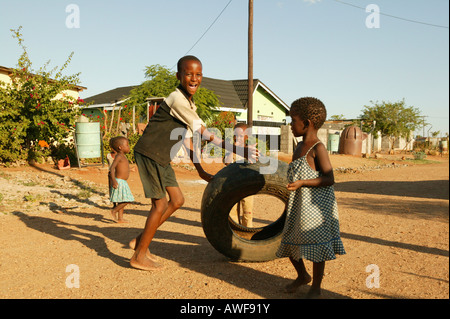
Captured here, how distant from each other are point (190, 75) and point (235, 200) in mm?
1341

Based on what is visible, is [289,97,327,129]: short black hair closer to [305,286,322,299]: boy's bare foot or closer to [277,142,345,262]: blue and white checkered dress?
[277,142,345,262]: blue and white checkered dress

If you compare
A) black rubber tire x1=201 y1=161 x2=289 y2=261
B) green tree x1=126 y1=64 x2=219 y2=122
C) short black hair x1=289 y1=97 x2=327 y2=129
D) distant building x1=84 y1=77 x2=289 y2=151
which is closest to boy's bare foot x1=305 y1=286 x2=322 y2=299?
black rubber tire x1=201 y1=161 x2=289 y2=261

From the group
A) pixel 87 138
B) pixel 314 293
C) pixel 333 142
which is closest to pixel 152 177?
pixel 314 293

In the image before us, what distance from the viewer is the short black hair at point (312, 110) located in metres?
3.18

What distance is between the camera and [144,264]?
3.80 metres

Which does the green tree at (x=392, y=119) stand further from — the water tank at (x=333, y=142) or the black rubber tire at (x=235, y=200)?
the black rubber tire at (x=235, y=200)

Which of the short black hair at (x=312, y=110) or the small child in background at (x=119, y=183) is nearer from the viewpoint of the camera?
the short black hair at (x=312, y=110)

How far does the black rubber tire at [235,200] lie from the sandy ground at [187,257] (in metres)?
0.17

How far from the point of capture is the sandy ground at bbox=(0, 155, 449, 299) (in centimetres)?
326

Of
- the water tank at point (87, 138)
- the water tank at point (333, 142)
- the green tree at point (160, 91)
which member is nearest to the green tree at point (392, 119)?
the water tank at point (333, 142)

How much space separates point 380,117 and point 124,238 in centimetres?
3280
